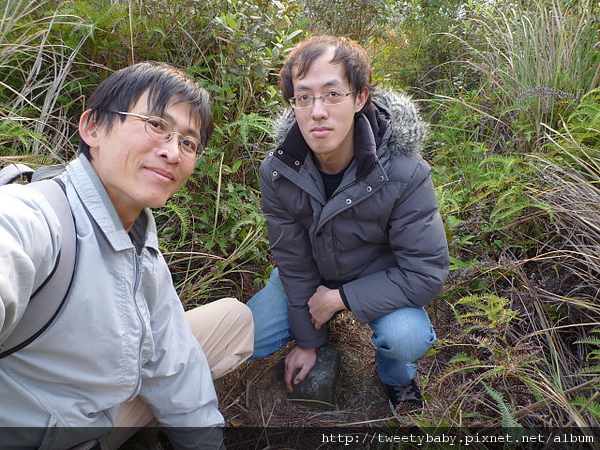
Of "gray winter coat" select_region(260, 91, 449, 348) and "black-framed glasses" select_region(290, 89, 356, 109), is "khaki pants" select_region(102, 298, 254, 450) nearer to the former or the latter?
"gray winter coat" select_region(260, 91, 449, 348)

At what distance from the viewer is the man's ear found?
181 cm

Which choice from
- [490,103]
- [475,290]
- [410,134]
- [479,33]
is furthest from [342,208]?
[479,33]

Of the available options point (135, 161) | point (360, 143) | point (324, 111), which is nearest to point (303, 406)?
point (360, 143)

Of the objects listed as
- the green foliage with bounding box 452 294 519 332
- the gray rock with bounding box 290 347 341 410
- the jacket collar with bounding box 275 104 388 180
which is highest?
the jacket collar with bounding box 275 104 388 180

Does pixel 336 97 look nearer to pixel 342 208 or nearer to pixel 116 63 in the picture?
pixel 342 208

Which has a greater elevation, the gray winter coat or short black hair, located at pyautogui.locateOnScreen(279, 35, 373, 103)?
short black hair, located at pyautogui.locateOnScreen(279, 35, 373, 103)

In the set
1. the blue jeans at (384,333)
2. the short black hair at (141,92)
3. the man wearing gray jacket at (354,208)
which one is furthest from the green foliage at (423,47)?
the short black hair at (141,92)

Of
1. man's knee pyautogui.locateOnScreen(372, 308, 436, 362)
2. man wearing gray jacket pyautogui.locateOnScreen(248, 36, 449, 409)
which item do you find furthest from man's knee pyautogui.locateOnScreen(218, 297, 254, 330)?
man's knee pyautogui.locateOnScreen(372, 308, 436, 362)

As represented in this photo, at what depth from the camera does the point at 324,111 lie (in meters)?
2.31

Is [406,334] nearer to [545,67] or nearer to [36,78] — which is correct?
[545,67]

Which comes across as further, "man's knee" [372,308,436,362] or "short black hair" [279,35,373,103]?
"man's knee" [372,308,436,362]

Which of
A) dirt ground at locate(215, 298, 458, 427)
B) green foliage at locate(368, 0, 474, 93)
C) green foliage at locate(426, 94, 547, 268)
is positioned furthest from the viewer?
green foliage at locate(368, 0, 474, 93)

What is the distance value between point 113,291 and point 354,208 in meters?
1.24

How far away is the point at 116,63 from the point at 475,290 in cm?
299
